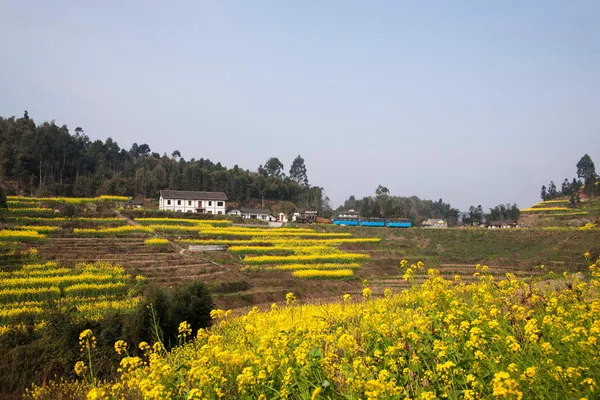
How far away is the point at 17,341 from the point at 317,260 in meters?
22.0

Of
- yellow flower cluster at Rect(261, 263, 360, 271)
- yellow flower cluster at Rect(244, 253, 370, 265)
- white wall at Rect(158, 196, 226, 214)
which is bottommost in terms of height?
yellow flower cluster at Rect(261, 263, 360, 271)

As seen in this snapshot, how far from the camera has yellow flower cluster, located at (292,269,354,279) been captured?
2739cm

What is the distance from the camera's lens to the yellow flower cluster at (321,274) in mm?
27391

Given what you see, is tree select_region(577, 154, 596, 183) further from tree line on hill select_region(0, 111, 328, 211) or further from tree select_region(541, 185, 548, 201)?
tree line on hill select_region(0, 111, 328, 211)

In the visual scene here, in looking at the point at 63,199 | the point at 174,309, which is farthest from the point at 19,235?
the point at 174,309

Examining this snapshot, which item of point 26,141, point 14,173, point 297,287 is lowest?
point 297,287

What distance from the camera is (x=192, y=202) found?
51500 mm

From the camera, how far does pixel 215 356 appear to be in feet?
12.9

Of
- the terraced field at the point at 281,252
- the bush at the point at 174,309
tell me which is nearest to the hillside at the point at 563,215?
the terraced field at the point at 281,252

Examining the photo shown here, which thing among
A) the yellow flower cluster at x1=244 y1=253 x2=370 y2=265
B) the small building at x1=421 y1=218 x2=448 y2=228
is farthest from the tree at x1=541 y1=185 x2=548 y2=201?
the yellow flower cluster at x1=244 y1=253 x2=370 y2=265

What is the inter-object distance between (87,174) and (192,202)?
88.4 feet

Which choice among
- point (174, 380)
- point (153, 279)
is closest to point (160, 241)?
point (153, 279)

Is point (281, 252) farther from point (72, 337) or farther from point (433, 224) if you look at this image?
point (433, 224)

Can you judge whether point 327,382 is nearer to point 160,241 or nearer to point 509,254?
point 160,241
